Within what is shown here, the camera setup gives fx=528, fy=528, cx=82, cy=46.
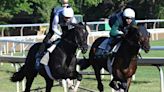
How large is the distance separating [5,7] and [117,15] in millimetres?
30429

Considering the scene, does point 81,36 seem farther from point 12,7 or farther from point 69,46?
point 12,7

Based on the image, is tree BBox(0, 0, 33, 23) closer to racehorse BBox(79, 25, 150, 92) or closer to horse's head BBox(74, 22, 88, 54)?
racehorse BBox(79, 25, 150, 92)

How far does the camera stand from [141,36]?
898 cm

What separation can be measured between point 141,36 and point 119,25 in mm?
983

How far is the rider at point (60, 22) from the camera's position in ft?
30.9

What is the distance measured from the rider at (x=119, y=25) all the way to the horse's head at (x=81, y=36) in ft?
2.72

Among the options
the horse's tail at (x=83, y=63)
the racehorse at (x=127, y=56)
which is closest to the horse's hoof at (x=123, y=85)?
the racehorse at (x=127, y=56)

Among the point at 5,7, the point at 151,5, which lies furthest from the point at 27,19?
the point at 151,5

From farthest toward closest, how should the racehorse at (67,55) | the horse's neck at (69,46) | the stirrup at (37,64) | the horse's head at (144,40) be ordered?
the stirrup at (37,64) → the horse's neck at (69,46) → the racehorse at (67,55) → the horse's head at (144,40)

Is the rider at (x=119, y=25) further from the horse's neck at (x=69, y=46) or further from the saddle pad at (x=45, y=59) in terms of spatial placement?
the saddle pad at (x=45, y=59)

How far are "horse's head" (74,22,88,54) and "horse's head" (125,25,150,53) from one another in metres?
0.83

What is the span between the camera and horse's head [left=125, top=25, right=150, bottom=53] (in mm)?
8844

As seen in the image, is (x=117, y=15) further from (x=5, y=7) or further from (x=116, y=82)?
(x=5, y=7)

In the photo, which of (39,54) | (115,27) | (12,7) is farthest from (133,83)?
(12,7)
